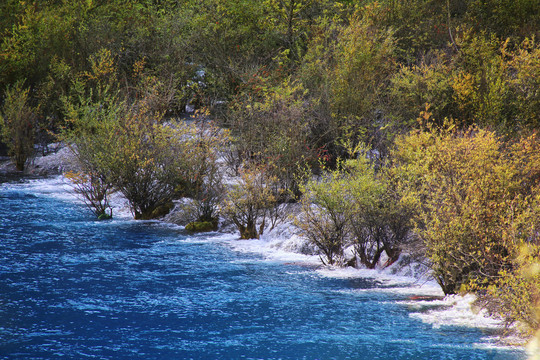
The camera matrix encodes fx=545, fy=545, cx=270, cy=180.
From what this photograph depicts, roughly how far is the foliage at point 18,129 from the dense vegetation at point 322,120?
12 centimetres

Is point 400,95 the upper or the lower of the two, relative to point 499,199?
upper

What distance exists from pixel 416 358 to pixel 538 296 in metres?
2.30

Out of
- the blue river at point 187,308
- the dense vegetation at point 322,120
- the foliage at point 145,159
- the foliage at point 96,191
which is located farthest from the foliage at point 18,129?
the blue river at point 187,308

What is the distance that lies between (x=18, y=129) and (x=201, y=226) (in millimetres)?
15790

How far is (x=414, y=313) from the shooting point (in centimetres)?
1156

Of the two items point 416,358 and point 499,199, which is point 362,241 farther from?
point 416,358

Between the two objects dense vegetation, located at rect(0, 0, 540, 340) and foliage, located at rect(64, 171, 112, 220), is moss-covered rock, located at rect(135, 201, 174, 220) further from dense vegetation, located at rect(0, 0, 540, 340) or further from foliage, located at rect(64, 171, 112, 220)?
foliage, located at rect(64, 171, 112, 220)

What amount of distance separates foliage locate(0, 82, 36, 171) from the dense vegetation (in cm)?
12

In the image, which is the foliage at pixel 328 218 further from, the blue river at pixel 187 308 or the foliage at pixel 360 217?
the blue river at pixel 187 308

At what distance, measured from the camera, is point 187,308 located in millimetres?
11984

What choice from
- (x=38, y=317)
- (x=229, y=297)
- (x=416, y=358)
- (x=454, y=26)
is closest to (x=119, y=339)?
(x=38, y=317)

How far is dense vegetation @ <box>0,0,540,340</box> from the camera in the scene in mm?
12164

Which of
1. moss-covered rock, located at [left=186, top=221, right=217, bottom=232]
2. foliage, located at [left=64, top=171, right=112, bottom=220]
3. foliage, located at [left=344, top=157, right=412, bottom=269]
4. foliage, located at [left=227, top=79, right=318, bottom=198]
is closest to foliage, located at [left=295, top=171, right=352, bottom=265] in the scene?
foliage, located at [left=344, top=157, right=412, bottom=269]

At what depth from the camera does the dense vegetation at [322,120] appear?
39.9 ft
